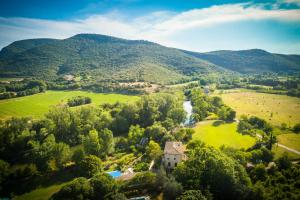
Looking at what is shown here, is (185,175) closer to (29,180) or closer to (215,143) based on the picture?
(215,143)

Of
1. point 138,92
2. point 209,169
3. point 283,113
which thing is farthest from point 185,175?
point 138,92

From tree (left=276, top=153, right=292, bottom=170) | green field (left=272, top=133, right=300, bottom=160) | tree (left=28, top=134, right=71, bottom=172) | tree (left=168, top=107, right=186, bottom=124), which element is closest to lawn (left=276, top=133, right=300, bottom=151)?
green field (left=272, top=133, right=300, bottom=160)

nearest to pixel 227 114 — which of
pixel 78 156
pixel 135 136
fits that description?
pixel 135 136

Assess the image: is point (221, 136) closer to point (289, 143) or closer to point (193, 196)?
point (289, 143)

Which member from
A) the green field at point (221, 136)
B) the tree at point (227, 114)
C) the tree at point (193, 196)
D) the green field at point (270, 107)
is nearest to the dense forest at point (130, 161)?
the tree at point (193, 196)

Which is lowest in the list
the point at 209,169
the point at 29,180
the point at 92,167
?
the point at 29,180

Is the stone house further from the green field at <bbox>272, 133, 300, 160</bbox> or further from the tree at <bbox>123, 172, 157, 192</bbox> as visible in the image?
the green field at <bbox>272, 133, 300, 160</bbox>
